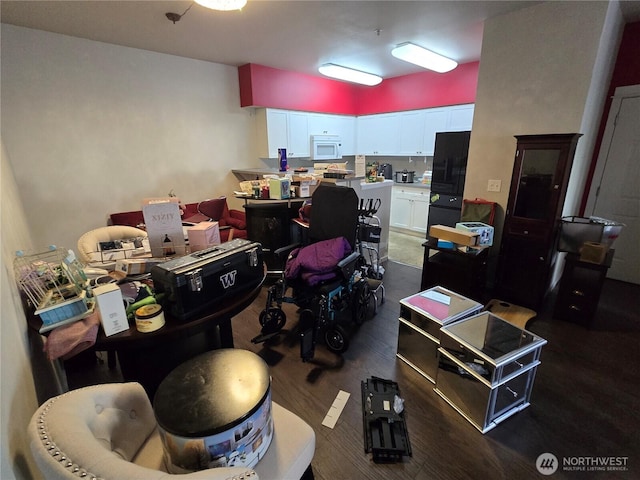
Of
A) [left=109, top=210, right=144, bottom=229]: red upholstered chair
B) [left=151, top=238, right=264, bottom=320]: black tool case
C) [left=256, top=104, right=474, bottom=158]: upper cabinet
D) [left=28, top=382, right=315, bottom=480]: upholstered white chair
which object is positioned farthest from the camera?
[left=256, top=104, right=474, bottom=158]: upper cabinet

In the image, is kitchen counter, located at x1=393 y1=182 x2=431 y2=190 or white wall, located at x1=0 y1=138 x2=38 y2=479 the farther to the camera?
kitchen counter, located at x1=393 y1=182 x2=431 y2=190

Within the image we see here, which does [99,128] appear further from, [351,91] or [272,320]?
[351,91]

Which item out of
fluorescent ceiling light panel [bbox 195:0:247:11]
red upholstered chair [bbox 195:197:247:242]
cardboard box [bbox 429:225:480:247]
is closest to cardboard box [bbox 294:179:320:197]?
red upholstered chair [bbox 195:197:247:242]

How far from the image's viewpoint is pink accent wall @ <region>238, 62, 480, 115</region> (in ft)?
14.9

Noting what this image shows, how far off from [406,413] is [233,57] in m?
4.54

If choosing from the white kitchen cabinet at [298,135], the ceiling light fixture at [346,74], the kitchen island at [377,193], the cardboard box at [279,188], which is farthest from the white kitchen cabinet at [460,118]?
the cardboard box at [279,188]

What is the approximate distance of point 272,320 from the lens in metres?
2.57

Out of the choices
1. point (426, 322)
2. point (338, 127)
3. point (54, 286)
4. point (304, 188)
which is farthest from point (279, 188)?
point (338, 127)

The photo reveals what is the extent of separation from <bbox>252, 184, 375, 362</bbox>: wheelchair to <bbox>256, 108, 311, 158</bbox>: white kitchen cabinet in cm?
258

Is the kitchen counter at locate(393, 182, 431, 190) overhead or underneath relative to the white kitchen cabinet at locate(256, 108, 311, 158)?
underneath

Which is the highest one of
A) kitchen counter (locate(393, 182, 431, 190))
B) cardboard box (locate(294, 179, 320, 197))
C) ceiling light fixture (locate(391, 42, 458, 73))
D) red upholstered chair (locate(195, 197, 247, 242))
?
ceiling light fixture (locate(391, 42, 458, 73))

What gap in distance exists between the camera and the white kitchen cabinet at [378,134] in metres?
5.72

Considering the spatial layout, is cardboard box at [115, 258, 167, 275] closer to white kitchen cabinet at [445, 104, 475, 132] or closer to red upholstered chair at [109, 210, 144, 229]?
red upholstered chair at [109, 210, 144, 229]

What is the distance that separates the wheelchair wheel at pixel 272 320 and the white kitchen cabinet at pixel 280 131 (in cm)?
311
